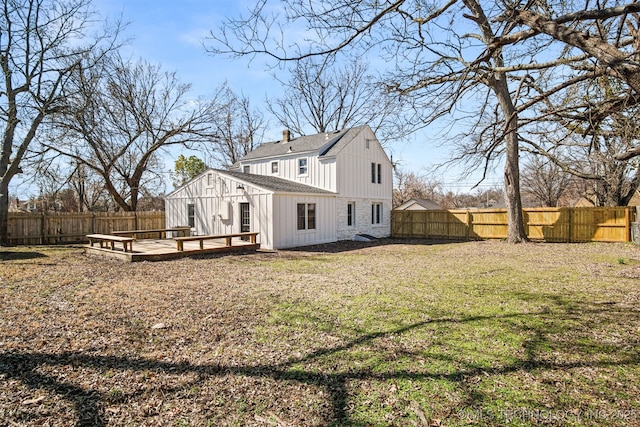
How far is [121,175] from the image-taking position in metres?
23.0

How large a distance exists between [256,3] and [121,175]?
2215cm

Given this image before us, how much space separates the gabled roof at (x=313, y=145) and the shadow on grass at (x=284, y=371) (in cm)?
1487

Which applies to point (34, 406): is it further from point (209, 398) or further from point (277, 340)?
point (277, 340)

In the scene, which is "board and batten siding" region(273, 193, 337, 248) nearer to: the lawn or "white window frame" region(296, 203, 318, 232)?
"white window frame" region(296, 203, 318, 232)

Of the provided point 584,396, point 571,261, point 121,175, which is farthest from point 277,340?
point 121,175

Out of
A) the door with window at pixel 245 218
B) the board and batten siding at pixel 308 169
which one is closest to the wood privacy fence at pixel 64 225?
the board and batten siding at pixel 308 169

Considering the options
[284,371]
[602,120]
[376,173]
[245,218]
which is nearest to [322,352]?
[284,371]

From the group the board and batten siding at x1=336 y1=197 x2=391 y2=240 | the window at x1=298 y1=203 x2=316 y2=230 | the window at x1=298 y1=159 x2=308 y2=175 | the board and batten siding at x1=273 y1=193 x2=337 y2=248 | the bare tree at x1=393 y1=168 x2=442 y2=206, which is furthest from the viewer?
the bare tree at x1=393 y1=168 x2=442 y2=206

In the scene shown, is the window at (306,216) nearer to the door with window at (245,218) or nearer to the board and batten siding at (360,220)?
the board and batten siding at (360,220)

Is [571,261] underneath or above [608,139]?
underneath

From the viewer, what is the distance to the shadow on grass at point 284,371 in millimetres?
2975

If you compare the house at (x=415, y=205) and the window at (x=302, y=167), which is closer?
the window at (x=302, y=167)

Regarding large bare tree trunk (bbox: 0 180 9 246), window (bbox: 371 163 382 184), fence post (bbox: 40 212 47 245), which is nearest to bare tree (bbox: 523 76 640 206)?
window (bbox: 371 163 382 184)

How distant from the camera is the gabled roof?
1866 cm
